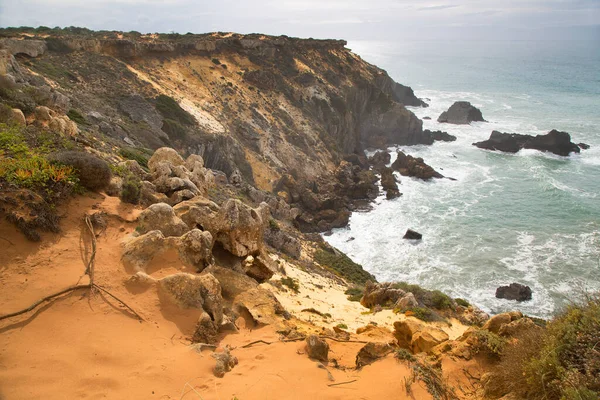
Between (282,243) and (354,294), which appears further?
(282,243)

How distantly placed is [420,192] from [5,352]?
4221 centimetres

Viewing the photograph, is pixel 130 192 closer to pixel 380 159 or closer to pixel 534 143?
pixel 380 159

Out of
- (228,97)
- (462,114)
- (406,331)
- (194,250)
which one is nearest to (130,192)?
(194,250)

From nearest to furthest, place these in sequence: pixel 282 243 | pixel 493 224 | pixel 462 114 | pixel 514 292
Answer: pixel 282 243, pixel 514 292, pixel 493 224, pixel 462 114

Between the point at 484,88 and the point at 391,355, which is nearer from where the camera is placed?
the point at 391,355

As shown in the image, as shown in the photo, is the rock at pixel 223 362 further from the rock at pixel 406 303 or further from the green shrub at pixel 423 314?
the rock at pixel 406 303

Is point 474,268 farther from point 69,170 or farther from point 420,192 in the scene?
point 69,170

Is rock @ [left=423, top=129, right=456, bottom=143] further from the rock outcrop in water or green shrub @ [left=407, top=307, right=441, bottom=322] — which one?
green shrub @ [left=407, top=307, right=441, bottom=322]

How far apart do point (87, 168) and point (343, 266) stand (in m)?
20.0

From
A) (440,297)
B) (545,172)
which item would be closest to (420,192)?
(545,172)

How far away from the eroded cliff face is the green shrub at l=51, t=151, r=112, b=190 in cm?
713

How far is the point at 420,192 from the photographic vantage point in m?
44.2

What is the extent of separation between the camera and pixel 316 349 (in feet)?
27.1

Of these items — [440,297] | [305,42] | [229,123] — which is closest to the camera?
[440,297]
